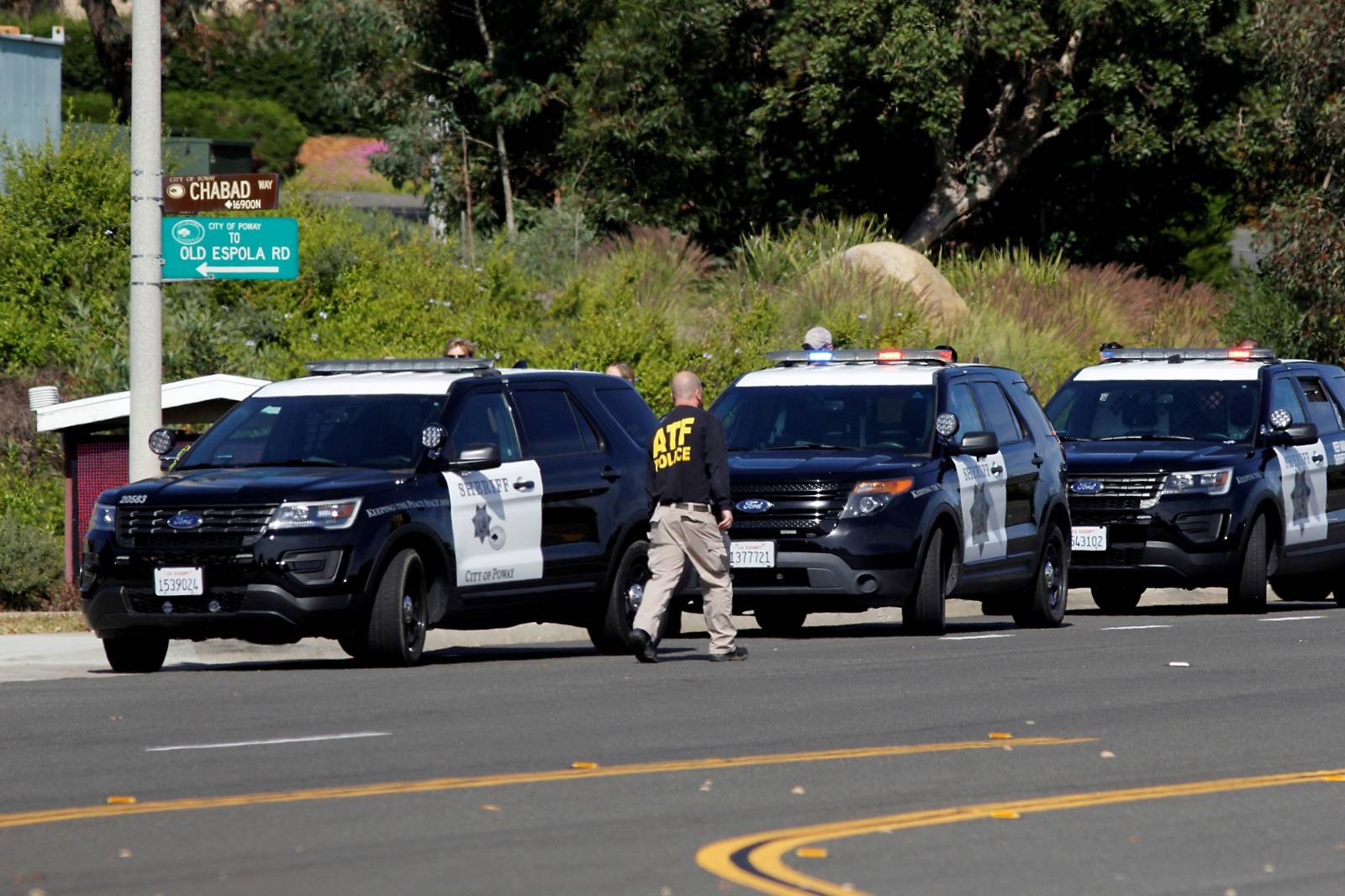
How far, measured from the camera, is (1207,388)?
814 inches

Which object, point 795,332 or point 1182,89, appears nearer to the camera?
point 795,332

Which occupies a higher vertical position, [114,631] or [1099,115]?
[1099,115]

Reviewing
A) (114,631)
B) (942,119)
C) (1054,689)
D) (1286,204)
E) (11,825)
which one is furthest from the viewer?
(942,119)

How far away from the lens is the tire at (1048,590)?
1838 centimetres

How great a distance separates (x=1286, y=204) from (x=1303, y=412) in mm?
15097

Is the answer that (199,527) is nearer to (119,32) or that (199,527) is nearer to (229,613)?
(229,613)

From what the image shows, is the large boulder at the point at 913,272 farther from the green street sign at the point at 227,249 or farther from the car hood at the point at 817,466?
the green street sign at the point at 227,249

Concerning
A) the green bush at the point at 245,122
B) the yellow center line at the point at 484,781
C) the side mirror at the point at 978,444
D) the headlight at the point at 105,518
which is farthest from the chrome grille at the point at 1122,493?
the green bush at the point at 245,122

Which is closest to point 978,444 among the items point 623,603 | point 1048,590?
point 1048,590

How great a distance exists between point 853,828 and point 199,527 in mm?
6656

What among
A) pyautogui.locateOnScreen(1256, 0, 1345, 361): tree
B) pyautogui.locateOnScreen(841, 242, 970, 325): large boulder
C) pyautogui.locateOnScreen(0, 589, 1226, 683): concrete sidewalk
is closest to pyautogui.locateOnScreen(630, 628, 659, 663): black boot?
pyautogui.locateOnScreen(0, 589, 1226, 683): concrete sidewalk

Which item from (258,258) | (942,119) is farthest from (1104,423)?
(942,119)

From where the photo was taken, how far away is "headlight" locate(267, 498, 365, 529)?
13742mm

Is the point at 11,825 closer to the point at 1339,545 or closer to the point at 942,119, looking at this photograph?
the point at 1339,545
